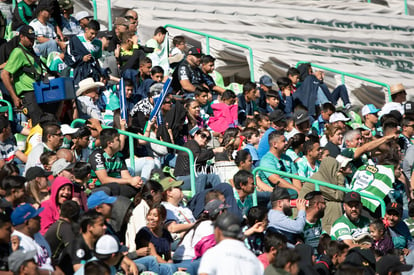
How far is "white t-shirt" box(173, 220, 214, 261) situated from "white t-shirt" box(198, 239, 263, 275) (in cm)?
228

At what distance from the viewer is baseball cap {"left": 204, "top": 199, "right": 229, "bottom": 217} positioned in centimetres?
1161

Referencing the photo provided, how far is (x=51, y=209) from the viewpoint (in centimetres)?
1095

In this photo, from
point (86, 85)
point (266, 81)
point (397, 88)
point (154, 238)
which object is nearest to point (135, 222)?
point (154, 238)

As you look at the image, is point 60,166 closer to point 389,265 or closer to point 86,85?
point 86,85

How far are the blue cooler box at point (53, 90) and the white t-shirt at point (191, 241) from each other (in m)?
3.41

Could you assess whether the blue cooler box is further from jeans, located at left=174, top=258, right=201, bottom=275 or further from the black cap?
→ jeans, located at left=174, top=258, right=201, bottom=275

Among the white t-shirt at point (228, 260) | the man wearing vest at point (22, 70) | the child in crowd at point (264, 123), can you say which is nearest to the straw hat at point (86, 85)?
the man wearing vest at point (22, 70)

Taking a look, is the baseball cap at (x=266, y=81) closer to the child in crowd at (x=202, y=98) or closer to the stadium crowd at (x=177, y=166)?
the stadium crowd at (x=177, y=166)

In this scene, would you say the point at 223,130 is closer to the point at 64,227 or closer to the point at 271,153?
the point at 271,153

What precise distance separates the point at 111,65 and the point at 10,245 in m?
7.49

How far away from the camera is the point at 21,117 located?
14500mm

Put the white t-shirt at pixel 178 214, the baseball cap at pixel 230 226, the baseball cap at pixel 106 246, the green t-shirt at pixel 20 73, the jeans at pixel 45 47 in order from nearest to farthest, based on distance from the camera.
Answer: the baseball cap at pixel 230 226, the baseball cap at pixel 106 246, the white t-shirt at pixel 178 214, the green t-shirt at pixel 20 73, the jeans at pixel 45 47

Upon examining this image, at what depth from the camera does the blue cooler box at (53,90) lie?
14.2 meters

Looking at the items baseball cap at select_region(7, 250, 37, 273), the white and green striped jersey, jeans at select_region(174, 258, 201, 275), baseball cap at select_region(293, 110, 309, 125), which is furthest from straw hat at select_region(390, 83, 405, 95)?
baseball cap at select_region(7, 250, 37, 273)
